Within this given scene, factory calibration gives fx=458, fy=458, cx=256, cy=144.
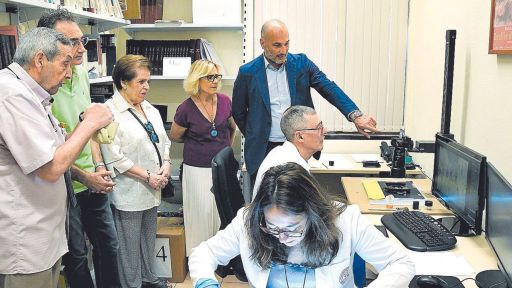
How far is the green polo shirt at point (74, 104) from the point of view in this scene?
2230 mm

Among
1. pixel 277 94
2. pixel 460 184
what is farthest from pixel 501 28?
pixel 277 94

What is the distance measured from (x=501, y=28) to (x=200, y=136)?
1.90 m

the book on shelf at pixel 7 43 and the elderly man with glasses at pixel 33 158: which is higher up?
the book on shelf at pixel 7 43

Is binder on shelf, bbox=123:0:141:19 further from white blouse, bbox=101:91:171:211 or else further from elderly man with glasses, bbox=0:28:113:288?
elderly man with glasses, bbox=0:28:113:288

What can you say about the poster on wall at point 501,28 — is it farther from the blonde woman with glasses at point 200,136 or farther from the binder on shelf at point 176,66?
the binder on shelf at point 176,66

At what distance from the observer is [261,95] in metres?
2.96

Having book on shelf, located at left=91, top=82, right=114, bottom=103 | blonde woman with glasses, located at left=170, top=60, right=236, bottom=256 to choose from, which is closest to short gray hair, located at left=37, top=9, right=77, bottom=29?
book on shelf, located at left=91, top=82, right=114, bottom=103

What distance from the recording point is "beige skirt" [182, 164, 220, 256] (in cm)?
320

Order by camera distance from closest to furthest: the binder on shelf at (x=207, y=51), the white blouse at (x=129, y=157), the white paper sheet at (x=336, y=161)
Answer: the white blouse at (x=129, y=157) < the white paper sheet at (x=336, y=161) < the binder on shelf at (x=207, y=51)

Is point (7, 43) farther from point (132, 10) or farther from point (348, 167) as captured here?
point (348, 167)

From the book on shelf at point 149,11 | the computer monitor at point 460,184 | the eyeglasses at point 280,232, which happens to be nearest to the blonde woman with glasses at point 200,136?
the book on shelf at point 149,11

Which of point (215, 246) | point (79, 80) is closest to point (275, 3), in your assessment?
point (79, 80)

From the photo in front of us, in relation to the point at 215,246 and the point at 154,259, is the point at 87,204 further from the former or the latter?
the point at 215,246

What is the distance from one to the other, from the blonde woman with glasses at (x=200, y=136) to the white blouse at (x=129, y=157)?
1.35 ft
